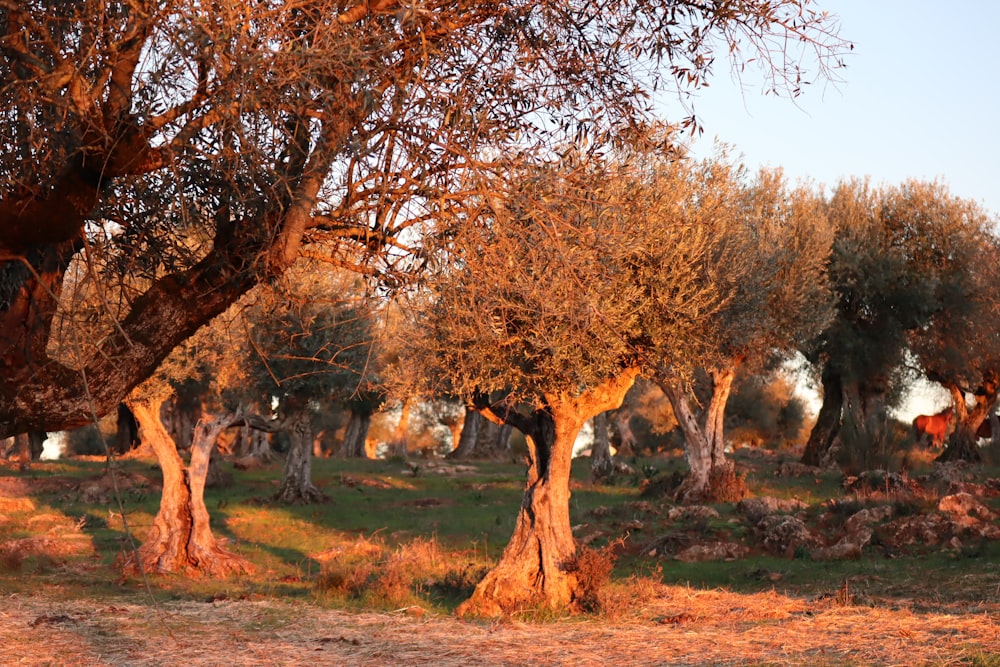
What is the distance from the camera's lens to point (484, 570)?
1836 cm

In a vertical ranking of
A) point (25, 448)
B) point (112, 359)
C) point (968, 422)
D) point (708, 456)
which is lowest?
point (25, 448)

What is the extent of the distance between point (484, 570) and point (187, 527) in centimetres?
637

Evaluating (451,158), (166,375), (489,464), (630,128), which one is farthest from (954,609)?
(489,464)

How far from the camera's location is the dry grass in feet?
34.6

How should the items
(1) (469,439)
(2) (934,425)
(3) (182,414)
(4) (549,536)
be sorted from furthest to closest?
(1) (469,439)
(3) (182,414)
(2) (934,425)
(4) (549,536)

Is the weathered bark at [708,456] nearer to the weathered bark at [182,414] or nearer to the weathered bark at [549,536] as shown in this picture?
the weathered bark at [549,536]

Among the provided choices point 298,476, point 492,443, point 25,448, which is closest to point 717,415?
point 298,476

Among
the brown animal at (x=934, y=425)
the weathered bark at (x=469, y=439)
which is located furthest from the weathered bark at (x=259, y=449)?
the brown animal at (x=934, y=425)

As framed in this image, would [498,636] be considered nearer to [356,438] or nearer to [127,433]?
[127,433]

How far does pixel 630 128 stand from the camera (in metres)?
8.97

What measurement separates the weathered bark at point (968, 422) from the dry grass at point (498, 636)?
2739cm

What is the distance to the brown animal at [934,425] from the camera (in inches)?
2135

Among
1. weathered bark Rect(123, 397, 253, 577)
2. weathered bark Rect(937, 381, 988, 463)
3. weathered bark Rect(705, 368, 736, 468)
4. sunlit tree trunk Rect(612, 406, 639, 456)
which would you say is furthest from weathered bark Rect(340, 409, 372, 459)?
weathered bark Rect(123, 397, 253, 577)

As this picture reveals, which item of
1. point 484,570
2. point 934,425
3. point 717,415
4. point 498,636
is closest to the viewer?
point 498,636
